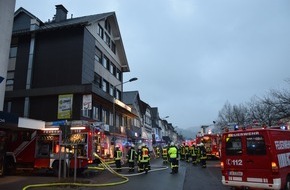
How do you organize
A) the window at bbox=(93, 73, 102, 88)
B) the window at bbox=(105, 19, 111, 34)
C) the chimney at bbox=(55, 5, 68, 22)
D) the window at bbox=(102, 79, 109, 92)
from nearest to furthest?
the window at bbox=(93, 73, 102, 88) < the window at bbox=(102, 79, 109, 92) < the chimney at bbox=(55, 5, 68, 22) < the window at bbox=(105, 19, 111, 34)

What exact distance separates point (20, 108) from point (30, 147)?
33.8 ft

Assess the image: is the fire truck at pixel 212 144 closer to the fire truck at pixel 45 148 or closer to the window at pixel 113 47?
the window at pixel 113 47

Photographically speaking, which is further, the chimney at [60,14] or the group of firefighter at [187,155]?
the chimney at [60,14]

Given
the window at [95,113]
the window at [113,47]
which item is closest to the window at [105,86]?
the window at [95,113]

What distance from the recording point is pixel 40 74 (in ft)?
90.1

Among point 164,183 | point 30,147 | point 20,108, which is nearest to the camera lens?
point 164,183

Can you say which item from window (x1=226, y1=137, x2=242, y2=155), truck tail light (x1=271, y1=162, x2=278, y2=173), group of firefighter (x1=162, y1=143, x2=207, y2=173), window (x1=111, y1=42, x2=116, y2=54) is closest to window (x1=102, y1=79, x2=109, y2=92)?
window (x1=111, y1=42, x2=116, y2=54)

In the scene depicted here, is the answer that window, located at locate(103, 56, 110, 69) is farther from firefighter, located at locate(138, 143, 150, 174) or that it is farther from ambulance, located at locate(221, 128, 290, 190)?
ambulance, located at locate(221, 128, 290, 190)

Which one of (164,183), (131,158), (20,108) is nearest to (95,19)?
(20,108)

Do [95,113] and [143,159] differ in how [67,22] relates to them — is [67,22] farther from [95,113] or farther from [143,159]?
[143,159]

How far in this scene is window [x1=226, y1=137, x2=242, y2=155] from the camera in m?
10.7

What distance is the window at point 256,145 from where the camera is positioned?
32.8ft

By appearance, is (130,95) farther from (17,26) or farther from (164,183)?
(164,183)

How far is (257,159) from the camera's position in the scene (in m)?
10.1
